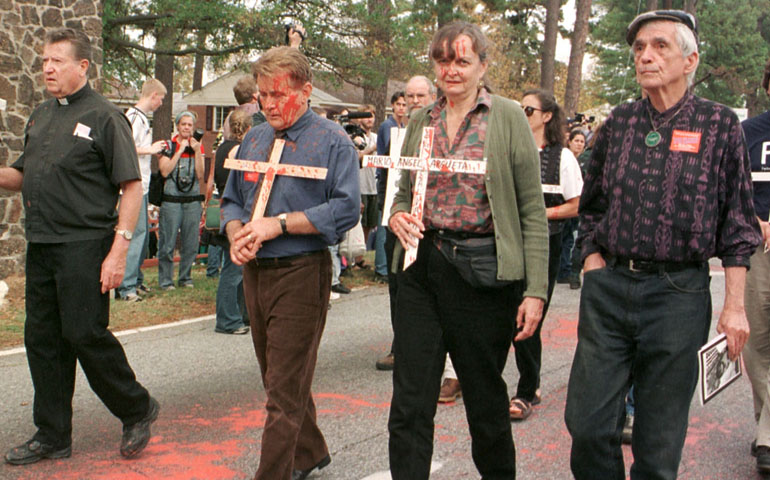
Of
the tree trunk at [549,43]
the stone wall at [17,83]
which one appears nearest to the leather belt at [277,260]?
the stone wall at [17,83]

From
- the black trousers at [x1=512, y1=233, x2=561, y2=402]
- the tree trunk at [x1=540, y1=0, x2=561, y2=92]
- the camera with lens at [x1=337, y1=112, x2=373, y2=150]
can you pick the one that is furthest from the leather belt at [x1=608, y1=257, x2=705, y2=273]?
the tree trunk at [x1=540, y1=0, x2=561, y2=92]

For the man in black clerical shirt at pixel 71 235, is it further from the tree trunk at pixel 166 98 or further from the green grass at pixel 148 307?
the tree trunk at pixel 166 98

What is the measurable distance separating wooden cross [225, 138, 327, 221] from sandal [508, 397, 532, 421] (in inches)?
90.1

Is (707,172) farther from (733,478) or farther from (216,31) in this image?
(216,31)

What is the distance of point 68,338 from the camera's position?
4.29 metres

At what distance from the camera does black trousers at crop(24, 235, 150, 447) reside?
4281mm

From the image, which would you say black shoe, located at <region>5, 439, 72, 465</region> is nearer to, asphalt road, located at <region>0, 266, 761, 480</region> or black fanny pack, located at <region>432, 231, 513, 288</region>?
asphalt road, located at <region>0, 266, 761, 480</region>

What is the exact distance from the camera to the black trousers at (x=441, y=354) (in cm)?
348

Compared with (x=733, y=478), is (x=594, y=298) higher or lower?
higher

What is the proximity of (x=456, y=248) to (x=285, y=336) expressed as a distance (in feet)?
2.93

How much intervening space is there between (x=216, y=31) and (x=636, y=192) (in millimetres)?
14473

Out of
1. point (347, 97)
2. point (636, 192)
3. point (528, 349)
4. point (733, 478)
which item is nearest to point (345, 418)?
point (528, 349)

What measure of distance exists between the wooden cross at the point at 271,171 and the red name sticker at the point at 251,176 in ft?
0.31

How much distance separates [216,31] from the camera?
16.6 metres
